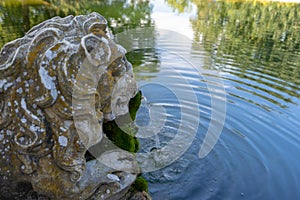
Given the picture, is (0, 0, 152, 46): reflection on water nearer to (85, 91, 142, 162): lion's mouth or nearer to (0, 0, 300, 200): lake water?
(0, 0, 300, 200): lake water

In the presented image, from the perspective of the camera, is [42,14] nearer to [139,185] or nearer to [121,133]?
[121,133]

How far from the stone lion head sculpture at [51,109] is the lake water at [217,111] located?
283 cm

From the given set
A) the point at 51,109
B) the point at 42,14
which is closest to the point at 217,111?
the point at 51,109

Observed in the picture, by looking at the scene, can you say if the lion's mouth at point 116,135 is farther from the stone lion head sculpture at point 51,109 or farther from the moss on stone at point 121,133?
the stone lion head sculpture at point 51,109

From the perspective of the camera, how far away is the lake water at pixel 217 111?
610cm

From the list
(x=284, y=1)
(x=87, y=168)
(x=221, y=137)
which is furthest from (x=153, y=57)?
(x=284, y=1)

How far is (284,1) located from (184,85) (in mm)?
42932

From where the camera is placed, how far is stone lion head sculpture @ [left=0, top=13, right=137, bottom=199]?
3.00 metres

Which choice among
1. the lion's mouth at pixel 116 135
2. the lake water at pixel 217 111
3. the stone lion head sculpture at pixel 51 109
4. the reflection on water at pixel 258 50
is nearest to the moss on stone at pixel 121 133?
the lion's mouth at pixel 116 135

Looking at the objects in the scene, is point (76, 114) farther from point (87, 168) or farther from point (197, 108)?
point (197, 108)

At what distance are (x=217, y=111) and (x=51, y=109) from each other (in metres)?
7.12

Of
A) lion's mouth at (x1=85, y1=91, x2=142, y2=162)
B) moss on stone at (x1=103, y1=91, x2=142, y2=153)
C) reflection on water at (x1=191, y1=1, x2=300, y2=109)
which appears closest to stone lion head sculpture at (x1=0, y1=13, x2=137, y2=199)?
lion's mouth at (x1=85, y1=91, x2=142, y2=162)

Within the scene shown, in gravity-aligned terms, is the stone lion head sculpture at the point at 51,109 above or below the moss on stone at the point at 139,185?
above

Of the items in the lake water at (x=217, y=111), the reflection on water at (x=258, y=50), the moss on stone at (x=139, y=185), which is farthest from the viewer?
the reflection on water at (x=258, y=50)
